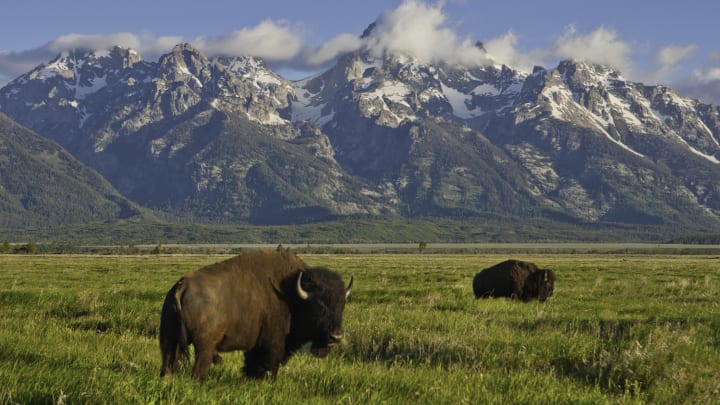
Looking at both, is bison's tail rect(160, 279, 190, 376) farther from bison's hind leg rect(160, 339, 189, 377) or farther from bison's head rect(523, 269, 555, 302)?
bison's head rect(523, 269, 555, 302)

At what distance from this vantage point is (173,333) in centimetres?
906

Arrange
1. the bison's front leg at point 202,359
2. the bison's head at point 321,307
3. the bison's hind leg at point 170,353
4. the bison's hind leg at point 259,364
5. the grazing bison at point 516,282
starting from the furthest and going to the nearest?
1. the grazing bison at point 516,282
2. the bison's head at point 321,307
3. the bison's hind leg at point 259,364
4. the bison's hind leg at point 170,353
5. the bison's front leg at point 202,359

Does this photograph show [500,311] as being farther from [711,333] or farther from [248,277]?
[248,277]

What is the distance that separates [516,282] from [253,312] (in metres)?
19.2

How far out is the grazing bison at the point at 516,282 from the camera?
26.6m

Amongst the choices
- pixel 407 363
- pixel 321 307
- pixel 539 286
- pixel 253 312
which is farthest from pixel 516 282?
pixel 253 312

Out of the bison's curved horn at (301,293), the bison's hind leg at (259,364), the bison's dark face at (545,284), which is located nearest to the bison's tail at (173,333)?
the bison's hind leg at (259,364)

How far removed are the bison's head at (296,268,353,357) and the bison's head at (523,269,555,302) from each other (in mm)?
17926

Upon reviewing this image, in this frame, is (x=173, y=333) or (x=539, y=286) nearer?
(x=173, y=333)

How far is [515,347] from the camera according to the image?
11688 millimetres

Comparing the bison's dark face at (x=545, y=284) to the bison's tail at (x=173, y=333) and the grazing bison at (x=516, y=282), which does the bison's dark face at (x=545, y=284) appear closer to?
the grazing bison at (x=516, y=282)

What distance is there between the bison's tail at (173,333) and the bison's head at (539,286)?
19.8 meters

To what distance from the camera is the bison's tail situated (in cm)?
897

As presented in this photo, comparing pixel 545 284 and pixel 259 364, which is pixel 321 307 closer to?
pixel 259 364
